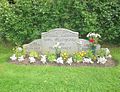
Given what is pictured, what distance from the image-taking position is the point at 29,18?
8141 millimetres

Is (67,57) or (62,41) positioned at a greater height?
(62,41)

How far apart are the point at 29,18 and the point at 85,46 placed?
198 centimetres

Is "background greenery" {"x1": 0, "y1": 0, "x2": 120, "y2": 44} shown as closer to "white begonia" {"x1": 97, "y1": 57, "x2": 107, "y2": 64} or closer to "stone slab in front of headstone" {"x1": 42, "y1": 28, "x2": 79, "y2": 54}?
"stone slab in front of headstone" {"x1": 42, "y1": 28, "x2": 79, "y2": 54}

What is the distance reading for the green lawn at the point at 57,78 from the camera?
5719 mm

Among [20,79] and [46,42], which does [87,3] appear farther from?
[20,79]

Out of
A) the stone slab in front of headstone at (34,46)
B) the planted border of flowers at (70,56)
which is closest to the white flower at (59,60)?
the planted border of flowers at (70,56)

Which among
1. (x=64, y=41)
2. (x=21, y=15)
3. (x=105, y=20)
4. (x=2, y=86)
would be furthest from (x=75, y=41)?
(x=2, y=86)

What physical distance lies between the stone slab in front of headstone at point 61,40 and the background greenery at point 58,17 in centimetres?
69

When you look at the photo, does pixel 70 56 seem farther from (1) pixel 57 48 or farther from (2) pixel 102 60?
(2) pixel 102 60

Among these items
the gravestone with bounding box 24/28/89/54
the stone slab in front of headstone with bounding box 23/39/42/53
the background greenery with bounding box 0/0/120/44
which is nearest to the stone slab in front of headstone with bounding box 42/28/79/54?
the gravestone with bounding box 24/28/89/54

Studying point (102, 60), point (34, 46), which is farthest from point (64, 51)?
point (102, 60)

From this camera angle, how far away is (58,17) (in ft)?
26.4

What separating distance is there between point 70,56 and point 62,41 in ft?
1.54

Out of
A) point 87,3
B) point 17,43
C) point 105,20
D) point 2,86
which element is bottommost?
point 2,86
